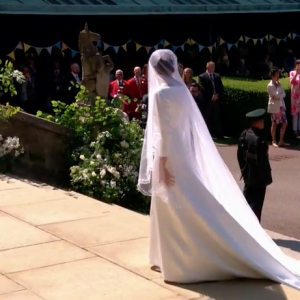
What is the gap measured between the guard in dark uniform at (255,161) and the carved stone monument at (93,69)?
342 cm

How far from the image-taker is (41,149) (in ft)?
34.8

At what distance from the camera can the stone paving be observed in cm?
625

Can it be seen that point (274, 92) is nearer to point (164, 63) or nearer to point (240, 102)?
point (240, 102)

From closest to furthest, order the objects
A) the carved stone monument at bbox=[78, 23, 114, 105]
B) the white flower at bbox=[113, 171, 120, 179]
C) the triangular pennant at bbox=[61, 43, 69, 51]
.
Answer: the white flower at bbox=[113, 171, 120, 179]
the carved stone monument at bbox=[78, 23, 114, 105]
the triangular pennant at bbox=[61, 43, 69, 51]

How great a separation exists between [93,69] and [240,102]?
19.2 feet

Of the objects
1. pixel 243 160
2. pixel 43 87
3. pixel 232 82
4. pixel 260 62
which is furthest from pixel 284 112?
pixel 260 62

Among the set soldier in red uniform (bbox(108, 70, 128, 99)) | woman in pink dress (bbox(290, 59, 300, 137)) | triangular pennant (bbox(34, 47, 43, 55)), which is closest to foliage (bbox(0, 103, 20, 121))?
soldier in red uniform (bbox(108, 70, 128, 99))

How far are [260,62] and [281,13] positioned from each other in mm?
2015

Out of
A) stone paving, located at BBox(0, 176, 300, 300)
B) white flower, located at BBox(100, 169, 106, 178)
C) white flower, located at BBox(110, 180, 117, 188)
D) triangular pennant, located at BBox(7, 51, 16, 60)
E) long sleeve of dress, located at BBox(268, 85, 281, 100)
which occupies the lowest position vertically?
stone paving, located at BBox(0, 176, 300, 300)

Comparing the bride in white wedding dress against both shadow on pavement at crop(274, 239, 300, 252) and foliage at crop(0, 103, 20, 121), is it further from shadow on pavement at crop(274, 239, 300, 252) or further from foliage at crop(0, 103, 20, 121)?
foliage at crop(0, 103, 20, 121)

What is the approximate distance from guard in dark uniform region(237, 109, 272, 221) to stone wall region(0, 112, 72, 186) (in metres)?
2.79

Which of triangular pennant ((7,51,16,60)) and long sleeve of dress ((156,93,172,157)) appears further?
triangular pennant ((7,51,16,60))

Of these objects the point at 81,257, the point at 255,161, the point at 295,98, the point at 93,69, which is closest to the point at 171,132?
the point at 81,257

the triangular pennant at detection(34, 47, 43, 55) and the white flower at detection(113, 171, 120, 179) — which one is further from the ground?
→ the triangular pennant at detection(34, 47, 43, 55)
